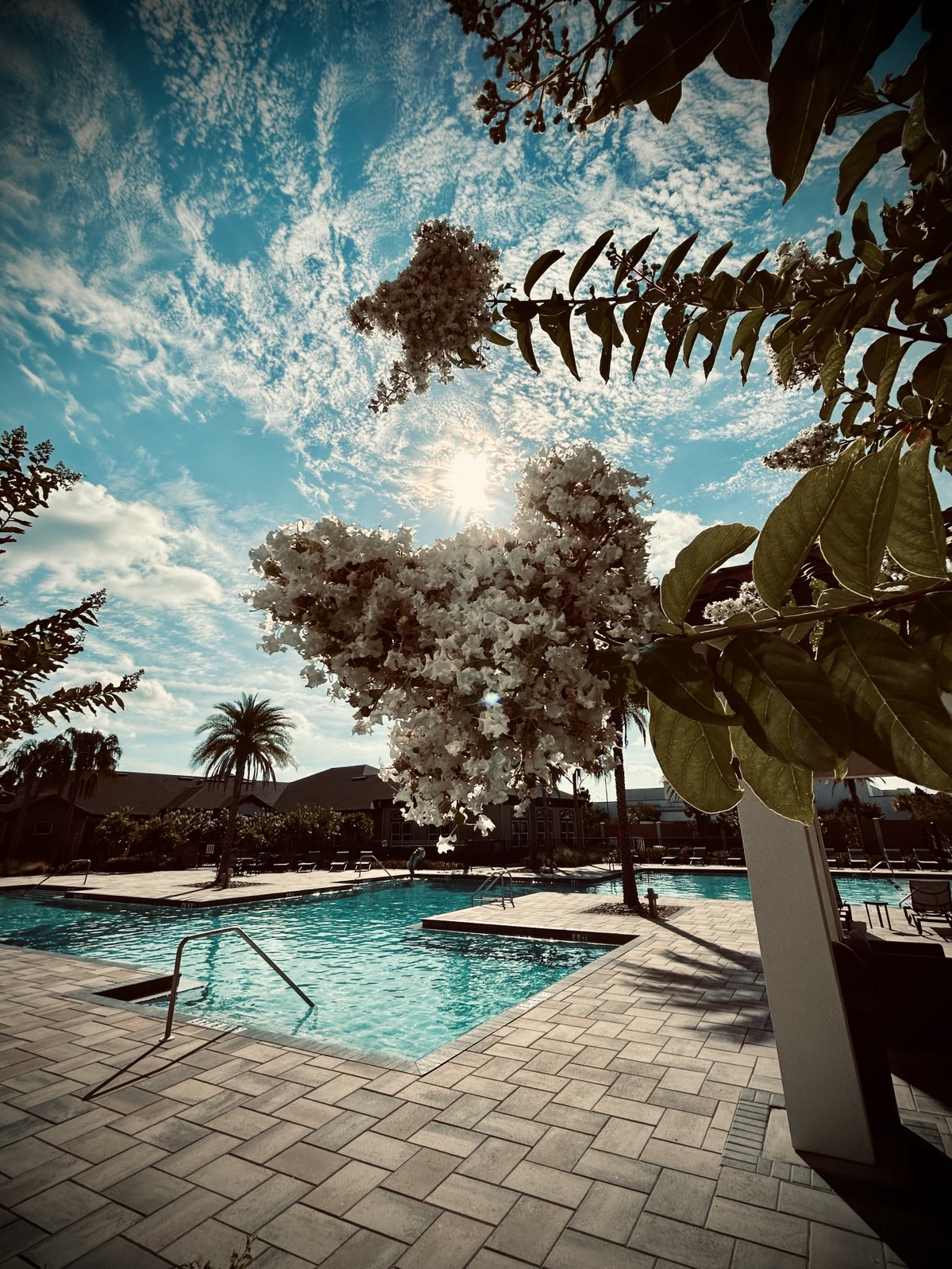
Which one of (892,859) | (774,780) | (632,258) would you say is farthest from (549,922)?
(892,859)

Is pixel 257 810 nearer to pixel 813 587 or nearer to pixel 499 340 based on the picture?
pixel 499 340

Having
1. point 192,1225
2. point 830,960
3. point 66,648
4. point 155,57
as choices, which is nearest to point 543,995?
point 830,960

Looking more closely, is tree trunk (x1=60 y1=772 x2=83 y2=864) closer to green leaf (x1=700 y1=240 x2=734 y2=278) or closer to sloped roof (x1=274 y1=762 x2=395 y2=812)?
sloped roof (x1=274 y1=762 x2=395 y2=812)

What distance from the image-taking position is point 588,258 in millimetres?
1440

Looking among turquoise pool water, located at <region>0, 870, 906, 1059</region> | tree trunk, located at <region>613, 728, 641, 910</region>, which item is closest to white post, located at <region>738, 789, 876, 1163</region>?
turquoise pool water, located at <region>0, 870, 906, 1059</region>

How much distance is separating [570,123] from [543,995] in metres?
9.80

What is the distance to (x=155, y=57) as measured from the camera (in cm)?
503

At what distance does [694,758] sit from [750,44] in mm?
929

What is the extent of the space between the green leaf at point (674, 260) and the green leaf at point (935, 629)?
1420mm

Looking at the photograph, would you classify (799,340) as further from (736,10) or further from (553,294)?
(736,10)

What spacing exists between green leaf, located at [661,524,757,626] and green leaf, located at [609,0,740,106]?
22.4 inches

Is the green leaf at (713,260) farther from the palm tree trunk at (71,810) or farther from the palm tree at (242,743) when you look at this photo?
the palm tree trunk at (71,810)

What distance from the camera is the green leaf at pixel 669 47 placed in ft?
2.31

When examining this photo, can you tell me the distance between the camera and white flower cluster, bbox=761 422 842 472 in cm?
556
